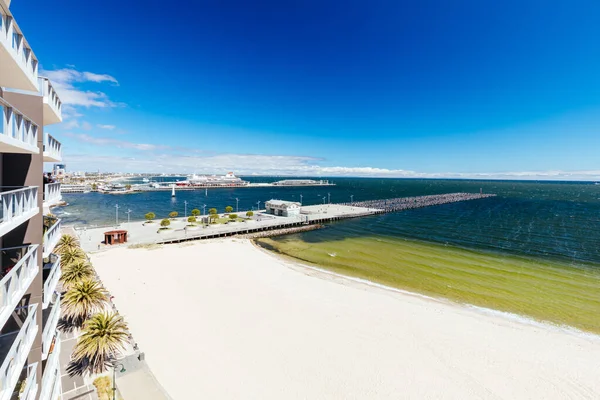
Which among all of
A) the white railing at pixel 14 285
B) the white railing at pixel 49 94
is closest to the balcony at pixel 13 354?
the white railing at pixel 14 285

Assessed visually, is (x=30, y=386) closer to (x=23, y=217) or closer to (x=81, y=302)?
(x=23, y=217)

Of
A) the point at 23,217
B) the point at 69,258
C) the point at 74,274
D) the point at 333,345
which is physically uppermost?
the point at 23,217

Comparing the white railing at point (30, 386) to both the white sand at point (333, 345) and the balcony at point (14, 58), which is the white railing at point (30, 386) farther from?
the balcony at point (14, 58)

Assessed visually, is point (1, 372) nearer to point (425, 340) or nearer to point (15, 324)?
point (15, 324)

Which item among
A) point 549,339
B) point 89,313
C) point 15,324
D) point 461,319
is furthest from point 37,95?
point 549,339

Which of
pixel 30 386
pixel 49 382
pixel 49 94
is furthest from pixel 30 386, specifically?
pixel 49 94

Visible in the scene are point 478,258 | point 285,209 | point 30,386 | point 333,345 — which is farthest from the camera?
point 285,209

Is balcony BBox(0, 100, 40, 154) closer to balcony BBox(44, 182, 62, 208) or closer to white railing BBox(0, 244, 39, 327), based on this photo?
white railing BBox(0, 244, 39, 327)

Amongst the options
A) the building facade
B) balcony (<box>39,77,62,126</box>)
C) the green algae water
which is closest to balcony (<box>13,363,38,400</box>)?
the building facade
